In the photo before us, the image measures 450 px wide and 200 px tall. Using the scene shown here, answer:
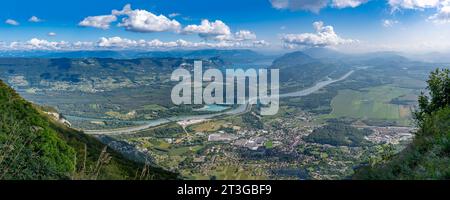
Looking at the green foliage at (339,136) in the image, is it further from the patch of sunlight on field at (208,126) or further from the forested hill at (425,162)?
the forested hill at (425,162)

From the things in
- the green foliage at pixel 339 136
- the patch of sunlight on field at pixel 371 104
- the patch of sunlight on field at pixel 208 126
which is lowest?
the patch of sunlight on field at pixel 208 126

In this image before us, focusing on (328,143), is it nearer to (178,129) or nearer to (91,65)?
(178,129)

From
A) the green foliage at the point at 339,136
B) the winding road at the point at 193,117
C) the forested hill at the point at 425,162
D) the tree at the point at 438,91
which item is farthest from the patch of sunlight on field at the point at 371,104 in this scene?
the forested hill at the point at 425,162

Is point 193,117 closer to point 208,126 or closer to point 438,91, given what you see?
point 208,126

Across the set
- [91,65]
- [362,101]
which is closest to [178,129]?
[362,101]

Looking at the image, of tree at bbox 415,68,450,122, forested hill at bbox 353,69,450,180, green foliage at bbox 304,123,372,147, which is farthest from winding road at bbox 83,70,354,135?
forested hill at bbox 353,69,450,180

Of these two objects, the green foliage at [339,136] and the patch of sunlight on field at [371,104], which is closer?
the green foliage at [339,136]

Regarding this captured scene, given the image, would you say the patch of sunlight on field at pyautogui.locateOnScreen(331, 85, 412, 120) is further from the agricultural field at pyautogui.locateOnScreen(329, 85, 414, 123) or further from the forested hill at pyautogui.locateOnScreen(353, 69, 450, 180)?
the forested hill at pyautogui.locateOnScreen(353, 69, 450, 180)
